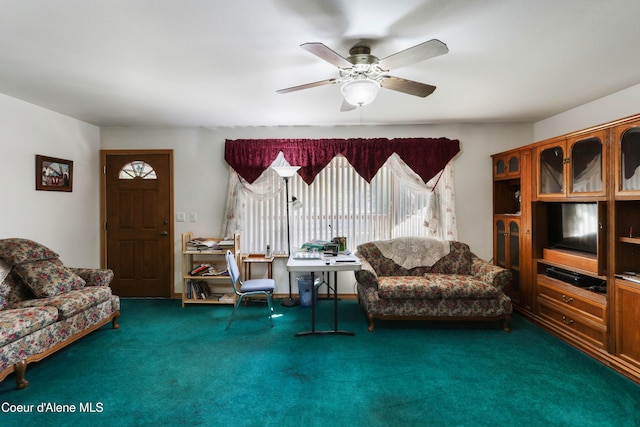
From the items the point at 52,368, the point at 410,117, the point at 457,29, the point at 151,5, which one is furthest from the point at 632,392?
the point at 52,368

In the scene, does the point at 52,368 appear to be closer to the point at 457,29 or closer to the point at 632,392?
the point at 457,29

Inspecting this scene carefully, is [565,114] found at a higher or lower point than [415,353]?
higher

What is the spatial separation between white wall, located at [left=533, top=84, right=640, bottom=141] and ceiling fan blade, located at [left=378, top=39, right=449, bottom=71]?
8.42ft

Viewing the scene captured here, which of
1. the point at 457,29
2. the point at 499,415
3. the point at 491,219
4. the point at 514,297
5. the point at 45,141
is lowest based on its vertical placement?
the point at 499,415

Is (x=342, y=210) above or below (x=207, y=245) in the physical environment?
above

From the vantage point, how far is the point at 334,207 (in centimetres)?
455

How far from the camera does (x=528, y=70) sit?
269 centimetres

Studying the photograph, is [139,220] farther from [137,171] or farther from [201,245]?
[201,245]

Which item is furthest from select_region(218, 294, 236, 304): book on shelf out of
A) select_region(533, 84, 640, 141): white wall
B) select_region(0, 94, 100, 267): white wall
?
select_region(533, 84, 640, 141): white wall

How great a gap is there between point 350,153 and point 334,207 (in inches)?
30.4

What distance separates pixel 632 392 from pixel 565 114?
118 inches

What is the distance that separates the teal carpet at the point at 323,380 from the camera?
208cm

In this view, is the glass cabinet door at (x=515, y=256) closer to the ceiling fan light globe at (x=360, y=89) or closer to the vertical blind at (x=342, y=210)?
the vertical blind at (x=342, y=210)

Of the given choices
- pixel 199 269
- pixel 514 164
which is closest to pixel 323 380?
pixel 199 269
